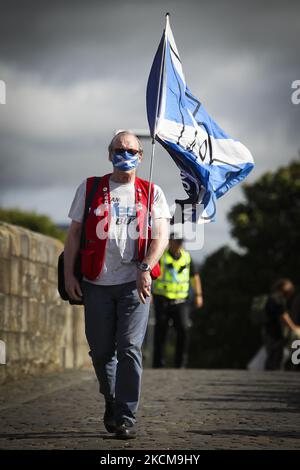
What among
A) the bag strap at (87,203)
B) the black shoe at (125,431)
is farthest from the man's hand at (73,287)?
the black shoe at (125,431)

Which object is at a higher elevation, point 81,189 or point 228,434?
point 81,189

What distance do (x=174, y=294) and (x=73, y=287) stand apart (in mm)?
7940

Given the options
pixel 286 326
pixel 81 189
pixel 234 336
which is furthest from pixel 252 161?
pixel 234 336

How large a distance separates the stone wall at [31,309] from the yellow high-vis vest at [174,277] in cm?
122

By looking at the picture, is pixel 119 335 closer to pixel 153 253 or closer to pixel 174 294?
pixel 153 253

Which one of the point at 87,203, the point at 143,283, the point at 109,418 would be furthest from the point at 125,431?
the point at 87,203

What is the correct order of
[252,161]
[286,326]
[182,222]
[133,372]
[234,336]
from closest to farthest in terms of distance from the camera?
[133,372]
[182,222]
[252,161]
[286,326]
[234,336]

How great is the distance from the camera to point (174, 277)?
15.4 m

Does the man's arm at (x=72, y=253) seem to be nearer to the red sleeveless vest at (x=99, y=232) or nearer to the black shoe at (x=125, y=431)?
the red sleeveless vest at (x=99, y=232)

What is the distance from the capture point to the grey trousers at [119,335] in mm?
7500

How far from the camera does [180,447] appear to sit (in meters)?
7.02

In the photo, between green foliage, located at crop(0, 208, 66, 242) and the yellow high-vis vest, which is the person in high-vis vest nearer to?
the yellow high-vis vest

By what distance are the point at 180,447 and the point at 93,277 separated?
1.23 m
